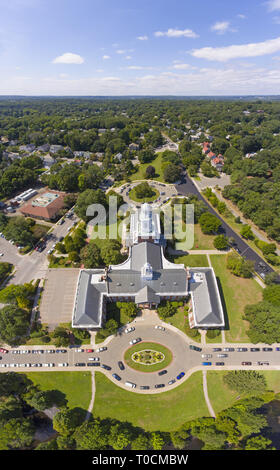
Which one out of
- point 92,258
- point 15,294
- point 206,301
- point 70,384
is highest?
point 92,258

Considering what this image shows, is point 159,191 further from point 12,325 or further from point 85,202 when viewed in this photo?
point 12,325

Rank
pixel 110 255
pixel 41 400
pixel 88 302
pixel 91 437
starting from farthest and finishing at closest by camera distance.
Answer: pixel 110 255 → pixel 88 302 → pixel 41 400 → pixel 91 437

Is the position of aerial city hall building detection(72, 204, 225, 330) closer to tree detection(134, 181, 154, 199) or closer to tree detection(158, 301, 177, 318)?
tree detection(158, 301, 177, 318)

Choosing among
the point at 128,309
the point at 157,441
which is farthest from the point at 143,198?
the point at 157,441

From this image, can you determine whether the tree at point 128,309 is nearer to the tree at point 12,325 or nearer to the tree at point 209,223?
the tree at point 12,325

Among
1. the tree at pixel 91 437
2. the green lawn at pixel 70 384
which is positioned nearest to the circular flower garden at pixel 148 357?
the green lawn at pixel 70 384
